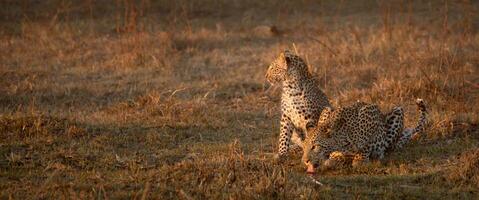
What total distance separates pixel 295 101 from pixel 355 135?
821 mm

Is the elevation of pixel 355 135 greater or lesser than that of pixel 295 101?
lesser

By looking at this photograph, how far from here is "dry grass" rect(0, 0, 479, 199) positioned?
7.45 metres

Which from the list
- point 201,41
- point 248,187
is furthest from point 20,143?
point 201,41

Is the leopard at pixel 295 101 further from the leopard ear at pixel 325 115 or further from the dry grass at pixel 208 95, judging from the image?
the dry grass at pixel 208 95

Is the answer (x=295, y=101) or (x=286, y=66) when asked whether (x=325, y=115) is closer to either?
(x=295, y=101)

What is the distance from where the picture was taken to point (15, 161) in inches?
320

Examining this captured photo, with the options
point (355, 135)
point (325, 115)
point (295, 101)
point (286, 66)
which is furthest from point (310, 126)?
point (286, 66)

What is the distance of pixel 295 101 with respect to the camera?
9.09m

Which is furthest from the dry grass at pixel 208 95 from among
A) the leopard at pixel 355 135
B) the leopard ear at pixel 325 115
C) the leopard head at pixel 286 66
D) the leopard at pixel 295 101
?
the leopard head at pixel 286 66

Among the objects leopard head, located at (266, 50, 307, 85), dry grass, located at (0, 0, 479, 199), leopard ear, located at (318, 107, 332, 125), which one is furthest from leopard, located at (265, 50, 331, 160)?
dry grass, located at (0, 0, 479, 199)

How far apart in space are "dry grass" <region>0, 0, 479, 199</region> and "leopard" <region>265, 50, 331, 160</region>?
405mm

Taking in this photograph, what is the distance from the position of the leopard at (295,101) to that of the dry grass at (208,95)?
1.33 ft

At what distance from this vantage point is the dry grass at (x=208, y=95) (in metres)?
7.45

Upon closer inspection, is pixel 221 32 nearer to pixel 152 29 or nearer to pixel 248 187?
pixel 152 29
